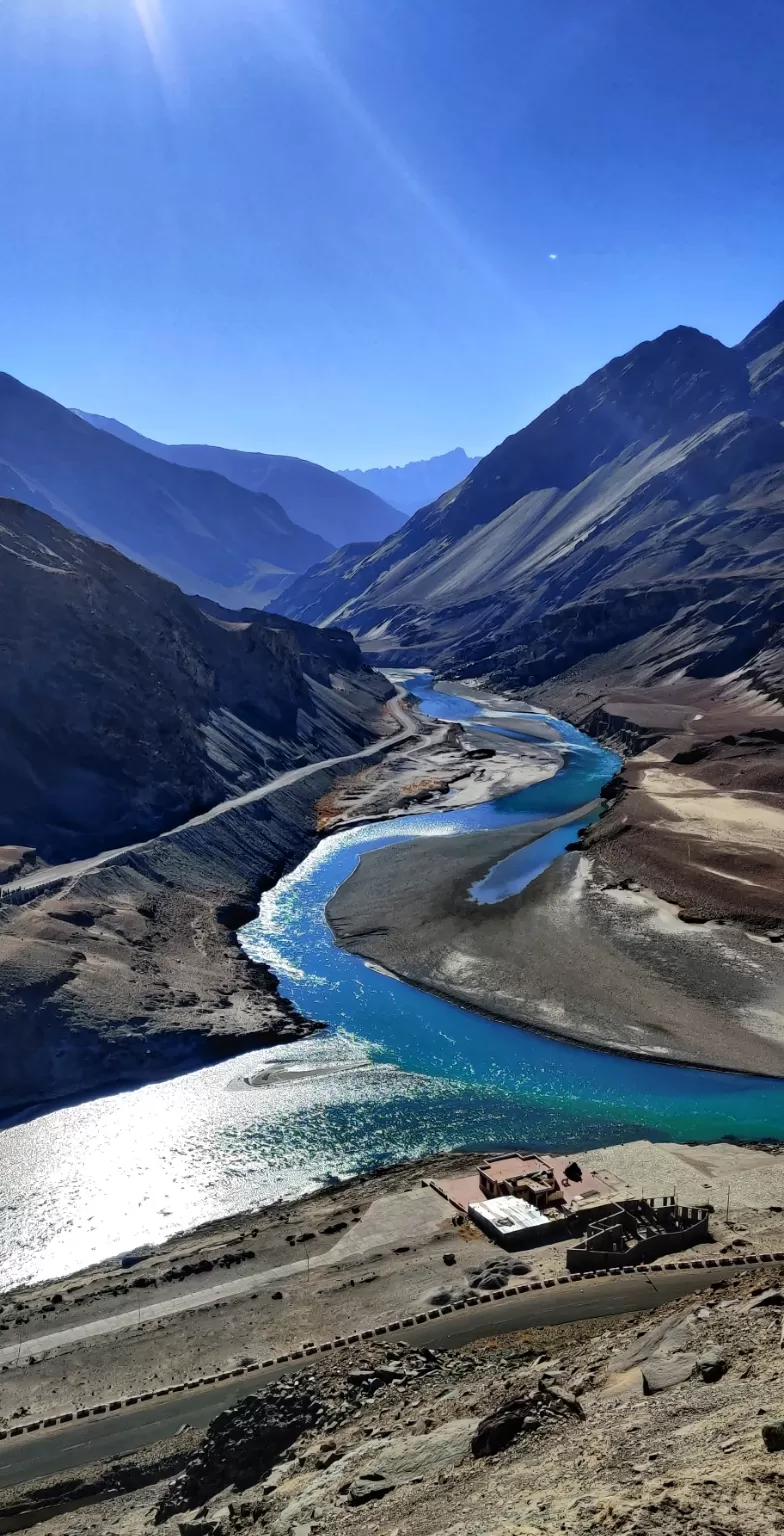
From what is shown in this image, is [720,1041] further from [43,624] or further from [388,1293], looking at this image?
[43,624]

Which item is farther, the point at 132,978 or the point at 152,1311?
the point at 132,978

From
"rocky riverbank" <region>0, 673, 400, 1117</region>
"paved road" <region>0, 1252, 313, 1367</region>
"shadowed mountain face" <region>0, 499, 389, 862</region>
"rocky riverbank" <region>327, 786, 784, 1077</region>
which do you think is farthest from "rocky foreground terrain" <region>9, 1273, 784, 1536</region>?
"shadowed mountain face" <region>0, 499, 389, 862</region>

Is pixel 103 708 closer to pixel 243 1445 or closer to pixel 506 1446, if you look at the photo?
pixel 243 1445

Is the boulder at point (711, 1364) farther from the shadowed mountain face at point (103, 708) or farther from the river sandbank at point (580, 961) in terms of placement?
the shadowed mountain face at point (103, 708)

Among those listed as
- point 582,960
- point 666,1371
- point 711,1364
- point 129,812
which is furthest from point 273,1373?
point 129,812

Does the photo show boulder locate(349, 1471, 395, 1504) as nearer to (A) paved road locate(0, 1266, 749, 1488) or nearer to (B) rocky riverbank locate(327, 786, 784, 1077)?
(A) paved road locate(0, 1266, 749, 1488)

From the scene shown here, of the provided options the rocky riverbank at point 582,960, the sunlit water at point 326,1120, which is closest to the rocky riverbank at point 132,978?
the sunlit water at point 326,1120
